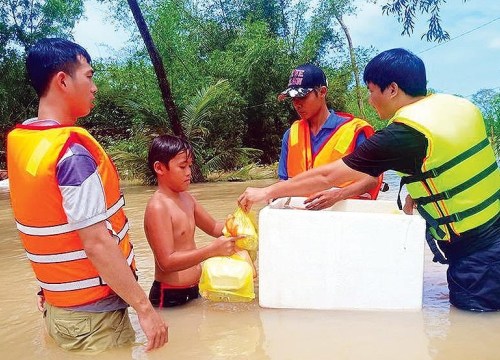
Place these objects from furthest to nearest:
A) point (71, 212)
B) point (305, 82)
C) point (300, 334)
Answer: point (305, 82) → point (300, 334) → point (71, 212)

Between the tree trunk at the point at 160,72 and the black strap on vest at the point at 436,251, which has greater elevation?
the tree trunk at the point at 160,72

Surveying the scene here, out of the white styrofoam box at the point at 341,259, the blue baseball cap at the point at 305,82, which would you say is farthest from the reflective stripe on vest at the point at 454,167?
the blue baseball cap at the point at 305,82

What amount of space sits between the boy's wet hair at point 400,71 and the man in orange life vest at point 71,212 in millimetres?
1327

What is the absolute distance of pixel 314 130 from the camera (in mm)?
3809

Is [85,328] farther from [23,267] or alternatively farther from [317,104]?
[23,267]

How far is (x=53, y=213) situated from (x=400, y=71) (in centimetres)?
165

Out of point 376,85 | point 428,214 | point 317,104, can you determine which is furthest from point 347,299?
point 317,104

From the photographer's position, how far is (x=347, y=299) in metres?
2.64

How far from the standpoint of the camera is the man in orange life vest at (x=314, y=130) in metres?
3.60

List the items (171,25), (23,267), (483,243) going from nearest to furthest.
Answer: (483,243)
(23,267)
(171,25)

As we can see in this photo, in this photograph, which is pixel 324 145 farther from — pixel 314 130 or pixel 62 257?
pixel 62 257

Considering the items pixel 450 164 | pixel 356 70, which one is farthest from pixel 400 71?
pixel 356 70

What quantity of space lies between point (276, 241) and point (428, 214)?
74 cm

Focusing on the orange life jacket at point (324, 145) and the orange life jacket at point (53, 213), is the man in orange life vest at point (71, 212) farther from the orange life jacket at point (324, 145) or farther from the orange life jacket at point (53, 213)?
the orange life jacket at point (324, 145)
